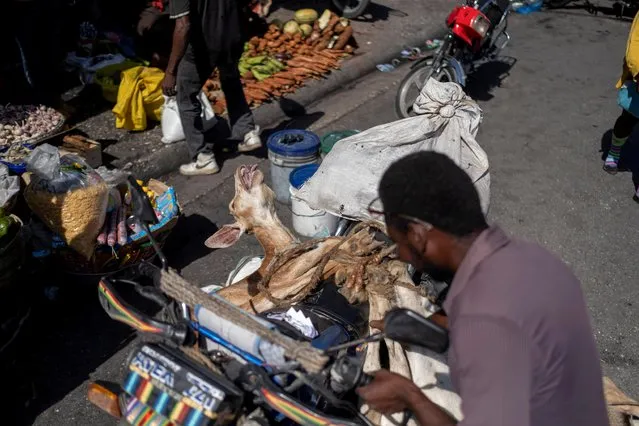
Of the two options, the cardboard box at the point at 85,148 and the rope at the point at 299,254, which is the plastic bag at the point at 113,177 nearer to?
the cardboard box at the point at 85,148

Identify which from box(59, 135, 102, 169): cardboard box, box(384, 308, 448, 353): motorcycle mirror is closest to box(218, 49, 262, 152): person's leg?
box(59, 135, 102, 169): cardboard box

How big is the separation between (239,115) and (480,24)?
2909 millimetres

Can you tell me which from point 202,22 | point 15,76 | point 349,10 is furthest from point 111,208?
point 349,10

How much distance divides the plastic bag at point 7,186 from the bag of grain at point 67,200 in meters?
0.12

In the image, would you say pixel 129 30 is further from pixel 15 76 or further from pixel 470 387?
pixel 470 387

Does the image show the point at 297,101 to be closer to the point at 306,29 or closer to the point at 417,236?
the point at 306,29

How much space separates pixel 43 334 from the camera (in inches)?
159

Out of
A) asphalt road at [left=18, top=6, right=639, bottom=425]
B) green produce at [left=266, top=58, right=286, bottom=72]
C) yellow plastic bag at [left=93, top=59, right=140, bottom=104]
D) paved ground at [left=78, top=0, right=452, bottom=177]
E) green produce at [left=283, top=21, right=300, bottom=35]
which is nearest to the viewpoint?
asphalt road at [left=18, top=6, right=639, bottom=425]

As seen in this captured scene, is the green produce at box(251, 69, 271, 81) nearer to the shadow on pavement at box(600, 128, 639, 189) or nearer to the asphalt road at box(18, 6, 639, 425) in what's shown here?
the asphalt road at box(18, 6, 639, 425)

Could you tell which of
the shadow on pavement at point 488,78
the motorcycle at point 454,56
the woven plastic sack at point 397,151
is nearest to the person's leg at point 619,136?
the motorcycle at point 454,56

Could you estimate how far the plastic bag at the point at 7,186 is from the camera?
402 centimetres

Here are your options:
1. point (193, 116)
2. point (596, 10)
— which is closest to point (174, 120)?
point (193, 116)

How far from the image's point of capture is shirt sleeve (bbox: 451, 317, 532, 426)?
5.40 ft

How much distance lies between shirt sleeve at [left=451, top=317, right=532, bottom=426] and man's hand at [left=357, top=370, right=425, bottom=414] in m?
0.30
